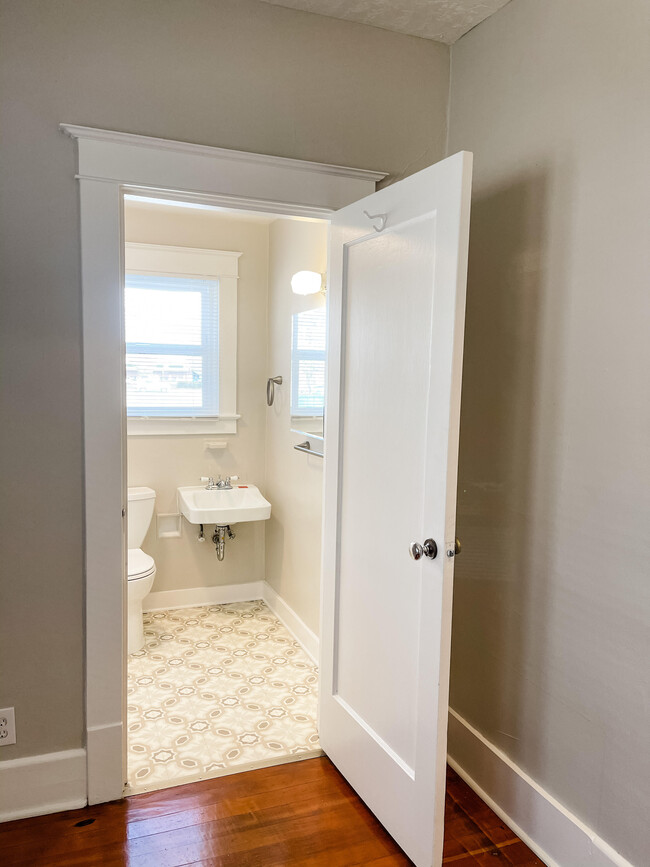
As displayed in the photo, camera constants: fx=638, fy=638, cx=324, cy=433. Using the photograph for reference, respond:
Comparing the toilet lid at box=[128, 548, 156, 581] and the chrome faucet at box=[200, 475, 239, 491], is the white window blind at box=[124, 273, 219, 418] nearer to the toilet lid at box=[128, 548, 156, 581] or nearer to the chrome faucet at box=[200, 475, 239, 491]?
the chrome faucet at box=[200, 475, 239, 491]

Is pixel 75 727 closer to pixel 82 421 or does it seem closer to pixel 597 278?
pixel 82 421

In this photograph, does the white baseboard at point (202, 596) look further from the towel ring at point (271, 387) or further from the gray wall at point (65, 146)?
the gray wall at point (65, 146)

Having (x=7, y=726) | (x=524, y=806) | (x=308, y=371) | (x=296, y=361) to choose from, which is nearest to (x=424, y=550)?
(x=524, y=806)

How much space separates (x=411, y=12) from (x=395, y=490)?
1.57 metres

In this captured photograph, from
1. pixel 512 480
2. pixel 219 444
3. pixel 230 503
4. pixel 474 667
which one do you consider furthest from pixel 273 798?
pixel 219 444

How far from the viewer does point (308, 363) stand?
129 inches

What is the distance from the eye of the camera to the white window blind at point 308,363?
3115 mm

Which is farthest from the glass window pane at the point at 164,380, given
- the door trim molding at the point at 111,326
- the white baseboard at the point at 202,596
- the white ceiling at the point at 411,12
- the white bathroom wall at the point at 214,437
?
the white ceiling at the point at 411,12

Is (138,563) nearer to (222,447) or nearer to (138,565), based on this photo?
(138,565)

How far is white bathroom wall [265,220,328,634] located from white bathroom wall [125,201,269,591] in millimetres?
76

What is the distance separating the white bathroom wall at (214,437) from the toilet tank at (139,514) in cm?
19

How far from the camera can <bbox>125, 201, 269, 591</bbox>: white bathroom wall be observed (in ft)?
12.2

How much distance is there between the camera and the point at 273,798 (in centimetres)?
214

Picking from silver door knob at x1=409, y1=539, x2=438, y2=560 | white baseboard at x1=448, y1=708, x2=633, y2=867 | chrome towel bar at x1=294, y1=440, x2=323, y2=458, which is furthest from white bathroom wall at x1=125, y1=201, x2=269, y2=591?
silver door knob at x1=409, y1=539, x2=438, y2=560
